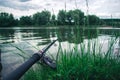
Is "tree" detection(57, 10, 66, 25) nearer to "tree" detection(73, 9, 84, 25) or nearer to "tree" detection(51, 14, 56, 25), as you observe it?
"tree" detection(51, 14, 56, 25)

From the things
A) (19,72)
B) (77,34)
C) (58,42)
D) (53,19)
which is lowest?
(58,42)

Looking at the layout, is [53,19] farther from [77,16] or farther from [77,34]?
[77,34]

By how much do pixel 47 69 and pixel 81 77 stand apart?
2.54 ft

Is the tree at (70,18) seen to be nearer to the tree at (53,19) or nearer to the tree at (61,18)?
the tree at (61,18)

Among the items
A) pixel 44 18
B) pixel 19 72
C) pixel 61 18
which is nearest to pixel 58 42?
pixel 44 18

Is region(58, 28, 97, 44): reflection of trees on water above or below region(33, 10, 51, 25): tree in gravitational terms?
below

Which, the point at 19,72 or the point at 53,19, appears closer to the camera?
the point at 19,72

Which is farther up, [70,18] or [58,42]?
[70,18]

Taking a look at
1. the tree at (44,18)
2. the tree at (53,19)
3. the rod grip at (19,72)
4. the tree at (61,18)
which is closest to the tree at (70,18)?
the tree at (61,18)

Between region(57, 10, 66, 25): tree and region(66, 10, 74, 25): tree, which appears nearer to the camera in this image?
region(57, 10, 66, 25): tree

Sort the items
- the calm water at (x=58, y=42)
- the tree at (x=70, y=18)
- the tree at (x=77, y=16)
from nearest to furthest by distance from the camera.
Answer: the calm water at (x=58, y=42)
the tree at (x=77, y=16)
the tree at (x=70, y=18)

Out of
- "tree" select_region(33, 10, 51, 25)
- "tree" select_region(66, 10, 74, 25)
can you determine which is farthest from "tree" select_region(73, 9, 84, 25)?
"tree" select_region(33, 10, 51, 25)

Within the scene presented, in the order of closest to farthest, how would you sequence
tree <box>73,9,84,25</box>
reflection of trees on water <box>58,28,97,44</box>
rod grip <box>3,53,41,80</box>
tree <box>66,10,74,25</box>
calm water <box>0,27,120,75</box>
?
rod grip <box>3,53,41,80</box>
reflection of trees on water <box>58,28,97,44</box>
calm water <box>0,27,120,75</box>
tree <box>73,9,84,25</box>
tree <box>66,10,74,25</box>

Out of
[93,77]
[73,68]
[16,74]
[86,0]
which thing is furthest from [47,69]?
[16,74]
